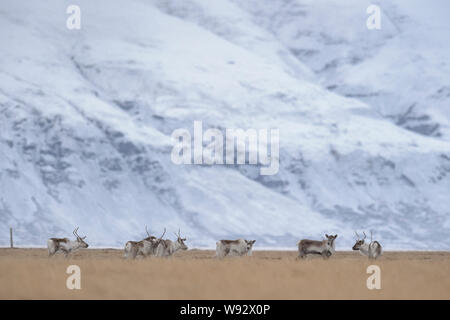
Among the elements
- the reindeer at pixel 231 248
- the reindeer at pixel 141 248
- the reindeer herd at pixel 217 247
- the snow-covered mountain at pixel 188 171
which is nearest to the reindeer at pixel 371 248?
the reindeer herd at pixel 217 247

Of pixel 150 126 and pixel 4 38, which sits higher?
pixel 4 38

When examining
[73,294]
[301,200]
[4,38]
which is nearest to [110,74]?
[4,38]

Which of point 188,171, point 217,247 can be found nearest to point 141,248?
point 217,247

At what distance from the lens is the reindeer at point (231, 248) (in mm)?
40219

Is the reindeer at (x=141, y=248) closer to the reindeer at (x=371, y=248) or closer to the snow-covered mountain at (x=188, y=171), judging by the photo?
the reindeer at (x=371, y=248)

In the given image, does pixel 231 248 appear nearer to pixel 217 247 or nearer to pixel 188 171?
pixel 217 247

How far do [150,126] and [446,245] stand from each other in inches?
2116

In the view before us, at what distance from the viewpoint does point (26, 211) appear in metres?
143

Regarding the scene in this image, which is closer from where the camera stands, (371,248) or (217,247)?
(217,247)

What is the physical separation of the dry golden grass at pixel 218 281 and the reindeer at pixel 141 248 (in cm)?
499

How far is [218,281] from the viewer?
24797 mm

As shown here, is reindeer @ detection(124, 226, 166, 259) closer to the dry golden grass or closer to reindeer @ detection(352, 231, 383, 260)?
the dry golden grass

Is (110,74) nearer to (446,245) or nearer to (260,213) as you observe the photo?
(260,213)

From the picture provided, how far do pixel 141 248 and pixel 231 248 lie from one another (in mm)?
4210
